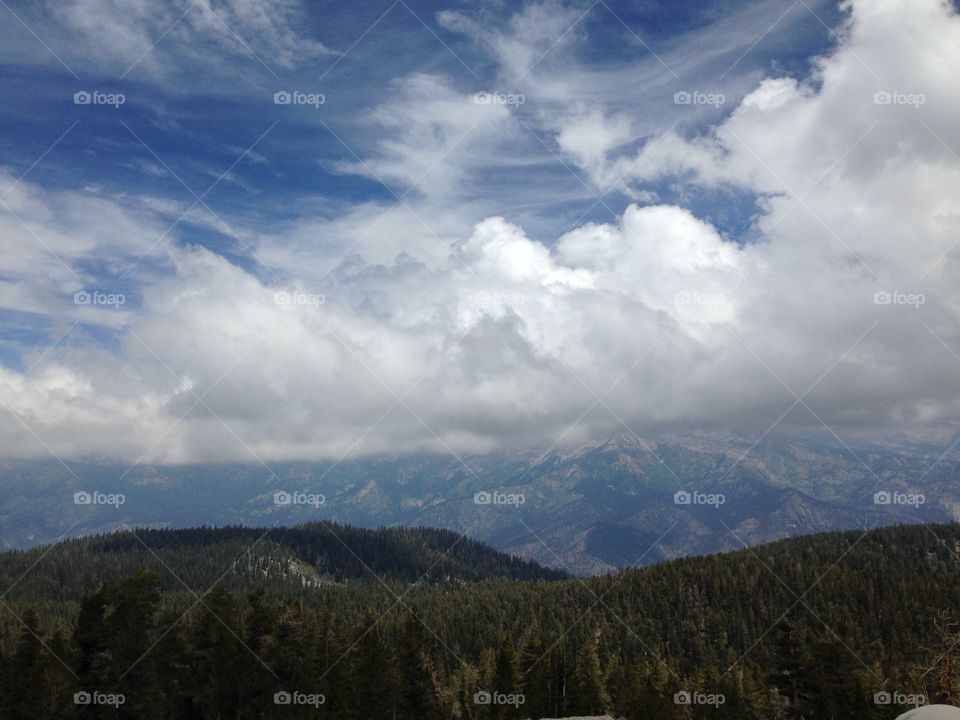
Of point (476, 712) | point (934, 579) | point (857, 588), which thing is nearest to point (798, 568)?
point (857, 588)

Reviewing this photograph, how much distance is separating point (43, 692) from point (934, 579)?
21780 cm

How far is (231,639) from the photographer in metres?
46.2

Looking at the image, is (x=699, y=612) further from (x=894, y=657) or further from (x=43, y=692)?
(x=43, y=692)

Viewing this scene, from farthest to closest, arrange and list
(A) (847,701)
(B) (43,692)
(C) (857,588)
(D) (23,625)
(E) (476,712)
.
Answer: (C) (857,588)
(E) (476,712)
(A) (847,701)
(D) (23,625)
(B) (43,692)

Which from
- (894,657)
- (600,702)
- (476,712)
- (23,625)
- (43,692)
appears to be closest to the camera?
(43,692)

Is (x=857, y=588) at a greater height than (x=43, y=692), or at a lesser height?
lesser

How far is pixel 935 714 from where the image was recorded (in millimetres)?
15328

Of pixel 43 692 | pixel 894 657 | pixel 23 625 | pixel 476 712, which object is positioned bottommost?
pixel 894 657

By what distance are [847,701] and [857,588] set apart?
148 m

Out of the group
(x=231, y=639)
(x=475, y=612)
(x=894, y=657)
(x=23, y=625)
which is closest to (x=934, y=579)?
(x=894, y=657)

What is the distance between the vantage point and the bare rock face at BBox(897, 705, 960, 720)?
15.0 meters

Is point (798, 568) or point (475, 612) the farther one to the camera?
point (798, 568)

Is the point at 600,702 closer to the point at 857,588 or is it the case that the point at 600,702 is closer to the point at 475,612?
the point at 475,612

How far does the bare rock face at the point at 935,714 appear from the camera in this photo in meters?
15.0
